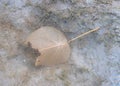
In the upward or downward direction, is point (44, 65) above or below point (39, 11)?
below

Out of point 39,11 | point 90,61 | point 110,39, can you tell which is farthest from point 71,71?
point 39,11

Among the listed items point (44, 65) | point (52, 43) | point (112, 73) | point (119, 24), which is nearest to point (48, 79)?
point (44, 65)

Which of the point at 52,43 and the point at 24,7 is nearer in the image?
the point at 52,43

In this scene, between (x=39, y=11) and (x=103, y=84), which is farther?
(x=39, y=11)

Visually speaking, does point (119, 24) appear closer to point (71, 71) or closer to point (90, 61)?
point (90, 61)

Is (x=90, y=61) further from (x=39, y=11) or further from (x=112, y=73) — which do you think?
(x=39, y=11)

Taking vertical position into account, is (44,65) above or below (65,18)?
below
